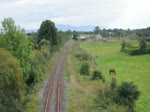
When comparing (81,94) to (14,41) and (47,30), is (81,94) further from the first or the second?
(47,30)

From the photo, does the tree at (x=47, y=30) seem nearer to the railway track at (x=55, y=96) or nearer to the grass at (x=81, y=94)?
the railway track at (x=55, y=96)

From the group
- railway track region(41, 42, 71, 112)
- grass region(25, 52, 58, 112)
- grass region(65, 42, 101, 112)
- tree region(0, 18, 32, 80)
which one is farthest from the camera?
tree region(0, 18, 32, 80)

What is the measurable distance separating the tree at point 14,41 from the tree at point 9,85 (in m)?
7.75

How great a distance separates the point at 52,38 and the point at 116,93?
50842mm

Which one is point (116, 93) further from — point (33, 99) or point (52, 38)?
point (52, 38)

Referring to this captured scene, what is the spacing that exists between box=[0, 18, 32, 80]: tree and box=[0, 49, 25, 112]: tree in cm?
775

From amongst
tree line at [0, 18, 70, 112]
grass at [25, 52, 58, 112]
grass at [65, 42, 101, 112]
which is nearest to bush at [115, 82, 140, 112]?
grass at [65, 42, 101, 112]

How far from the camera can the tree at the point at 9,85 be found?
21359 mm

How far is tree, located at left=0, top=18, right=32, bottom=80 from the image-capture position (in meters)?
31.3

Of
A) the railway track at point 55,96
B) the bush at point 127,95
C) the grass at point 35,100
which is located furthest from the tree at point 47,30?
the bush at point 127,95

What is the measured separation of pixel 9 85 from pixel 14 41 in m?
10.2

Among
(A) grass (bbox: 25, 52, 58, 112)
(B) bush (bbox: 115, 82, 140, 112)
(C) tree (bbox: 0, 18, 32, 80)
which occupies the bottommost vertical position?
(A) grass (bbox: 25, 52, 58, 112)

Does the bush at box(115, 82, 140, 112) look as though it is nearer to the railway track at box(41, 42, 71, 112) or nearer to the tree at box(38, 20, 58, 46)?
the railway track at box(41, 42, 71, 112)

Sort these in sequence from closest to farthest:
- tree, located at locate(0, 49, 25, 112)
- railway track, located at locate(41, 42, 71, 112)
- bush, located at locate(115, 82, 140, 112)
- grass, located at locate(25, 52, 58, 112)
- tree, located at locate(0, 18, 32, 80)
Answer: tree, located at locate(0, 49, 25, 112) → bush, located at locate(115, 82, 140, 112) → railway track, located at locate(41, 42, 71, 112) → grass, located at locate(25, 52, 58, 112) → tree, located at locate(0, 18, 32, 80)
